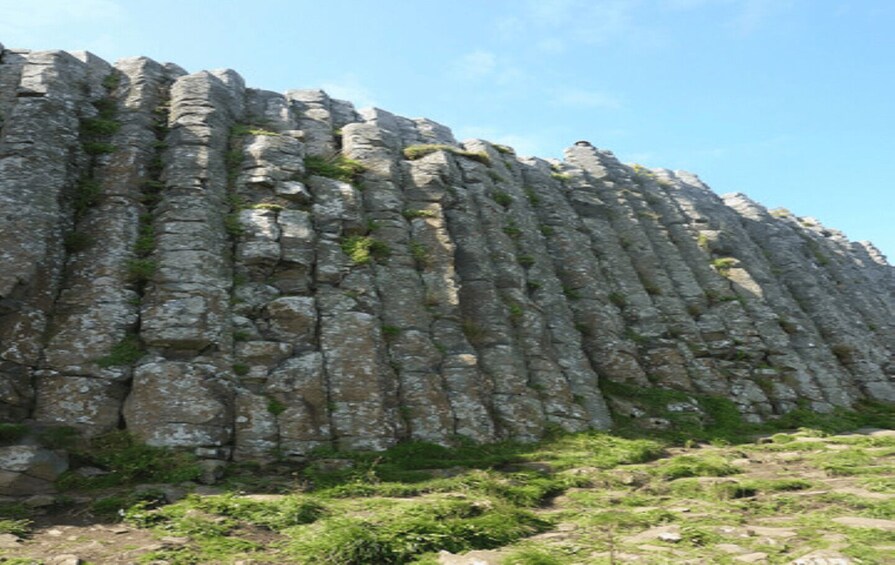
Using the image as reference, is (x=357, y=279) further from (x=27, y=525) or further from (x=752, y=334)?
(x=752, y=334)

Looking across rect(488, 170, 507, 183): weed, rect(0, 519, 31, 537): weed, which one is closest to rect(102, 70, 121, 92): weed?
rect(488, 170, 507, 183): weed

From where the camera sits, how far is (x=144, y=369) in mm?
16281

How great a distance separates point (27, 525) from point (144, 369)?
582 cm

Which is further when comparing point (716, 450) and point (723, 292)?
point (723, 292)

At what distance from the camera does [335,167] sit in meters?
28.9

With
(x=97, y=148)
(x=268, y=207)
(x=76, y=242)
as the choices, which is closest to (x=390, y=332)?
(x=268, y=207)

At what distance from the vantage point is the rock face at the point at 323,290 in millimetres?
16734

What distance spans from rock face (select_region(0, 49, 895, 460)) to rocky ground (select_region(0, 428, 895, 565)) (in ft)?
9.57

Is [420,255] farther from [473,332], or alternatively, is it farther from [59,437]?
[59,437]

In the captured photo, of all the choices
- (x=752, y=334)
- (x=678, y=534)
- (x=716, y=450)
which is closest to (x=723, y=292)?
(x=752, y=334)

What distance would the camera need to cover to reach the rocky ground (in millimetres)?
9922

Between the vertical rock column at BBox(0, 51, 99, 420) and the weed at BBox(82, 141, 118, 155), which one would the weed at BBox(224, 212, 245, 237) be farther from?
the weed at BBox(82, 141, 118, 155)

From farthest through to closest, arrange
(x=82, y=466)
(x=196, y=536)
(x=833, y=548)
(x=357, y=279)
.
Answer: (x=357, y=279) → (x=82, y=466) → (x=196, y=536) → (x=833, y=548)

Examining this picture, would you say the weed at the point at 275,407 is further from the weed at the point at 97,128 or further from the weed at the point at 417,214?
the weed at the point at 97,128
